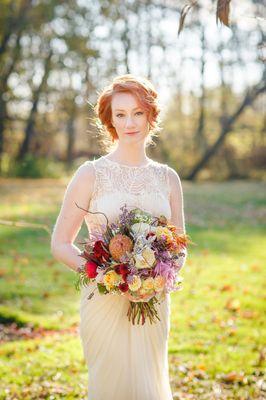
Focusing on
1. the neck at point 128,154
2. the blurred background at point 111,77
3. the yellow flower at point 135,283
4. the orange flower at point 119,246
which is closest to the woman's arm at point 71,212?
the neck at point 128,154

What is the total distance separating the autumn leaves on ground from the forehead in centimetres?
294

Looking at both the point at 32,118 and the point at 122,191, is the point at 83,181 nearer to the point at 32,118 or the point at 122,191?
the point at 122,191

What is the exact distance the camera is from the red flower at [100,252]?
3.21m

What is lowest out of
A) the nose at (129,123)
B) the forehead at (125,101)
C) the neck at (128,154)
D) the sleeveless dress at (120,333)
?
the sleeveless dress at (120,333)

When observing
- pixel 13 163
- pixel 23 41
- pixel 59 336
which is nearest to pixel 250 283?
pixel 59 336

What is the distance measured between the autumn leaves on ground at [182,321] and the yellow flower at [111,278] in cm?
261

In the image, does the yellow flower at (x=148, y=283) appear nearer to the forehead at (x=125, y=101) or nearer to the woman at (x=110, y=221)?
the woman at (x=110, y=221)

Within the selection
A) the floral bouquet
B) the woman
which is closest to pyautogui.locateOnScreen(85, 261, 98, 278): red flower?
the floral bouquet

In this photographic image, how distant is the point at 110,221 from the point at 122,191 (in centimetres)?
21

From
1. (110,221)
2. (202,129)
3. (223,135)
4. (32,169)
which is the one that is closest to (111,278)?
(110,221)

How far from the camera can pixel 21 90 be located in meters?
30.0

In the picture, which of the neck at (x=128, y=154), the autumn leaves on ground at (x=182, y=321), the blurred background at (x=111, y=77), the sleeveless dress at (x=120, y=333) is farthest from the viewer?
the blurred background at (x=111, y=77)

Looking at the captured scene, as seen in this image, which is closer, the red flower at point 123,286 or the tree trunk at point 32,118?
the red flower at point 123,286

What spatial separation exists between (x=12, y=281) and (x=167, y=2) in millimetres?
24630
